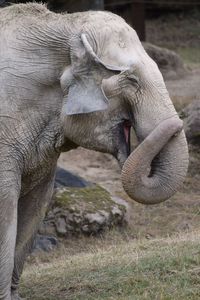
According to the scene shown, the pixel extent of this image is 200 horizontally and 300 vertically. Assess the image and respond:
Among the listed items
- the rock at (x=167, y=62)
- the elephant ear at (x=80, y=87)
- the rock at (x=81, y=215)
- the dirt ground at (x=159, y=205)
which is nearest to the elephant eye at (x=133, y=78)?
the elephant ear at (x=80, y=87)

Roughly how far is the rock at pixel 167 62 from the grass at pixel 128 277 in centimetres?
1075

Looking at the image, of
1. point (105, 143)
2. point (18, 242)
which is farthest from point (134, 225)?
point (105, 143)

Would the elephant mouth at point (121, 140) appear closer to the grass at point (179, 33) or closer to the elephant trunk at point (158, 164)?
the elephant trunk at point (158, 164)

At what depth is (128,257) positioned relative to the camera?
861 cm

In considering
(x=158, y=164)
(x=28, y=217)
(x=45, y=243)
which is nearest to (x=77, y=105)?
(x=158, y=164)

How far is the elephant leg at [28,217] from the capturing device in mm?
7590

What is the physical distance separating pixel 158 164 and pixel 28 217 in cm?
145

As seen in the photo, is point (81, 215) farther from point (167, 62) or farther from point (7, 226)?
point (167, 62)

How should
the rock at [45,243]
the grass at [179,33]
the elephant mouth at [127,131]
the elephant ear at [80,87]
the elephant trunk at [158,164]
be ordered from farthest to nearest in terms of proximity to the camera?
the grass at [179,33]
the rock at [45,243]
the elephant mouth at [127,131]
the elephant ear at [80,87]
the elephant trunk at [158,164]

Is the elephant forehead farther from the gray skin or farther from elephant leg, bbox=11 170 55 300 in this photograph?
elephant leg, bbox=11 170 55 300

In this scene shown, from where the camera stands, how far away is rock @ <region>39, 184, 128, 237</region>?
40.8ft

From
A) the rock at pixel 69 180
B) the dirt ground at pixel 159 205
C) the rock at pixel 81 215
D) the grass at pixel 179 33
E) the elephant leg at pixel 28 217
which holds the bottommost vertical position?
the grass at pixel 179 33

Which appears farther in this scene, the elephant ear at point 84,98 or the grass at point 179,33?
the grass at point 179,33

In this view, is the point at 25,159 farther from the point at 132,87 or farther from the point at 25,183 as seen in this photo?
the point at 132,87
